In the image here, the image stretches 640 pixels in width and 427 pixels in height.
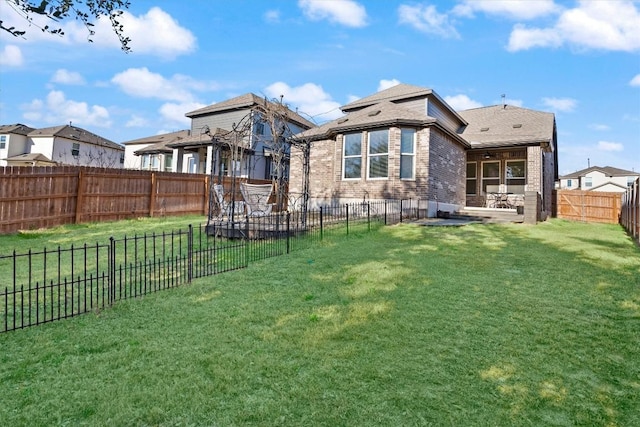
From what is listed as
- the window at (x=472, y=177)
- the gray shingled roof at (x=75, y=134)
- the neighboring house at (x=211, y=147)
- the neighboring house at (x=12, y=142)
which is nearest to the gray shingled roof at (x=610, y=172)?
the window at (x=472, y=177)

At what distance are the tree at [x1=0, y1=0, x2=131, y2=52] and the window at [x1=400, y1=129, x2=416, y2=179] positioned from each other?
36.9ft

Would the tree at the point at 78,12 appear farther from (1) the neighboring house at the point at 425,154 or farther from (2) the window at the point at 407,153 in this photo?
(2) the window at the point at 407,153

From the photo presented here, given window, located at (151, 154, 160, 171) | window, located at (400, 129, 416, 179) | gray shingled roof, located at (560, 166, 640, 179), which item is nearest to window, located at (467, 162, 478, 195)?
window, located at (400, 129, 416, 179)

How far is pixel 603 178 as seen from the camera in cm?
5347

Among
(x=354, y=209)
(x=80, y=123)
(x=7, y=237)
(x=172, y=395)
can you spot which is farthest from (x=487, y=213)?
(x=80, y=123)

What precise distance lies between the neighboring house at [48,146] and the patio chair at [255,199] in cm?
2963

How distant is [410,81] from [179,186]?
50.6ft

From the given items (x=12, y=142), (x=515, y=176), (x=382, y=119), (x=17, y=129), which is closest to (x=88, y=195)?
(x=382, y=119)

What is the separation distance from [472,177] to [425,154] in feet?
24.5

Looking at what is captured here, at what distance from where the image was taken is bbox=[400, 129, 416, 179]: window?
14.4 metres

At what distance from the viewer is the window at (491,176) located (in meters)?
19.2

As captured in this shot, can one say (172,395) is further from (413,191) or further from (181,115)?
(181,115)

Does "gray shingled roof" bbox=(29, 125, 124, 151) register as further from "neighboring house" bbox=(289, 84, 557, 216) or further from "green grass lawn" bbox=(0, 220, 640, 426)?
"green grass lawn" bbox=(0, 220, 640, 426)

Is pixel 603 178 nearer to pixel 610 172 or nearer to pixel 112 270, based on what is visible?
pixel 610 172
